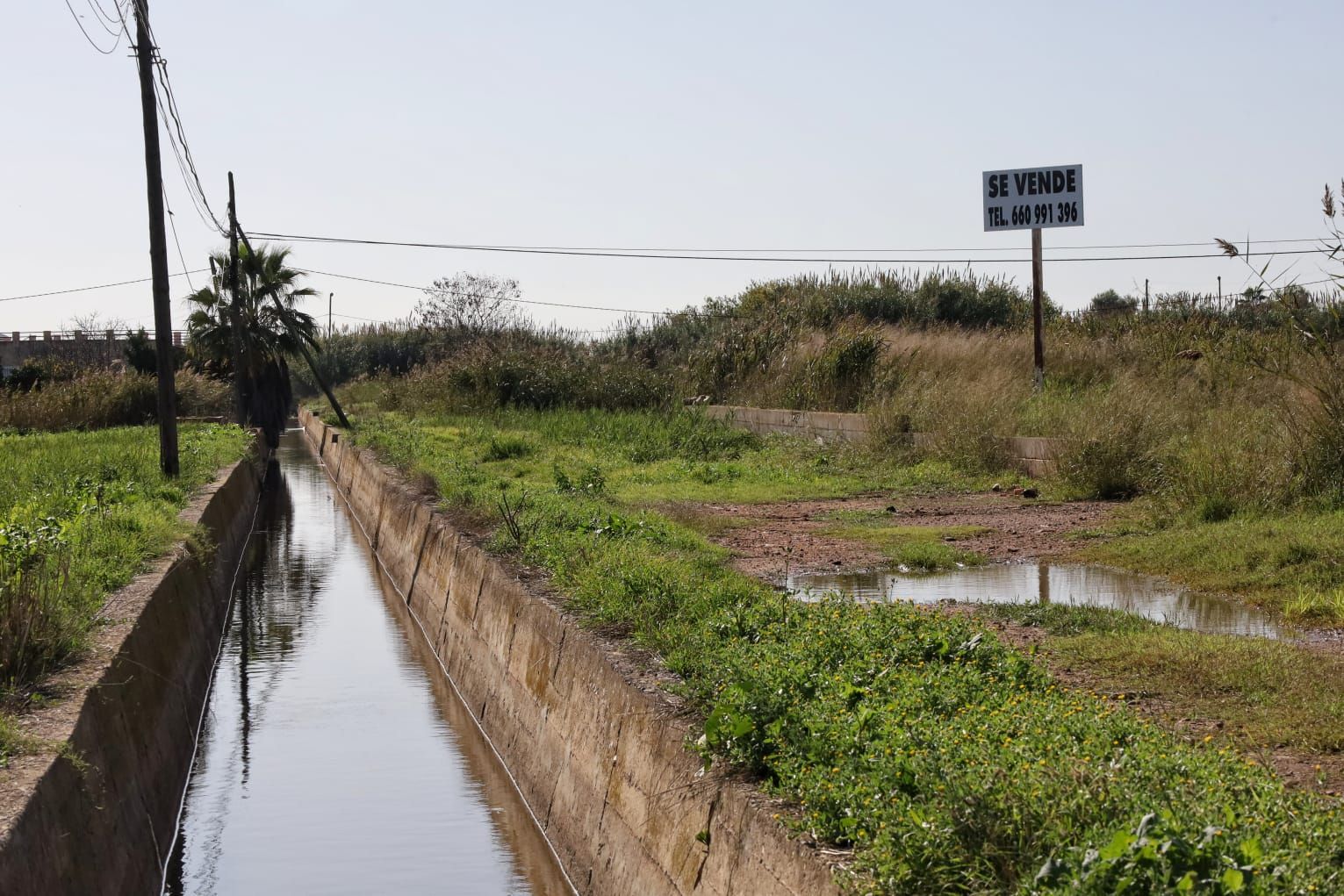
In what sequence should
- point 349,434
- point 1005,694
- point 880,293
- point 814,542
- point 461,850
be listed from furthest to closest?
point 880,293 < point 349,434 < point 814,542 < point 461,850 < point 1005,694

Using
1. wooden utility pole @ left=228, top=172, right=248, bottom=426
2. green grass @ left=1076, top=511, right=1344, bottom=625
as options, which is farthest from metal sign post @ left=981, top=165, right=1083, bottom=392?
wooden utility pole @ left=228, top=172, right=248, bottom=426

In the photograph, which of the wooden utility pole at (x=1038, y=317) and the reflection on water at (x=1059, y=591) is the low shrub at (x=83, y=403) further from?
the reflection on water at (x=1059, y=591)

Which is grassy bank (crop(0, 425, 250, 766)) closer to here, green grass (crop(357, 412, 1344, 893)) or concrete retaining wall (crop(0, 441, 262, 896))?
concrete retaining wall (crop(0, 441, 262, 896))

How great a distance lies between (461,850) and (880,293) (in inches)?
1225

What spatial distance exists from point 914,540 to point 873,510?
8.20 ft

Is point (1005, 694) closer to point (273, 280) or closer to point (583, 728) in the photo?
point (583, 728)

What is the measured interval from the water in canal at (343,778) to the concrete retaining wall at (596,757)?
0.91 feet

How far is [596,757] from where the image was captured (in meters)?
6.84

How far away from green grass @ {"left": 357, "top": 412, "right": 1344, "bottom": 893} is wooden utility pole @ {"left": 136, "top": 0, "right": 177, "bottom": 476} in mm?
10691

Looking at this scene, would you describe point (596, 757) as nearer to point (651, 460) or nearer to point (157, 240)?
point (157, 240)

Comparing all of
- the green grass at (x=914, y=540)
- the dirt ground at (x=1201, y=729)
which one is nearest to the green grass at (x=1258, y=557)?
the green grass at (x=914, y=540)

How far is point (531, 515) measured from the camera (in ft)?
40.2

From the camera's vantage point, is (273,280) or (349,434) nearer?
(349,434)

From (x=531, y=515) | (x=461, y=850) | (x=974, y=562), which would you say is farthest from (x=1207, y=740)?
(x=531, y=515)
